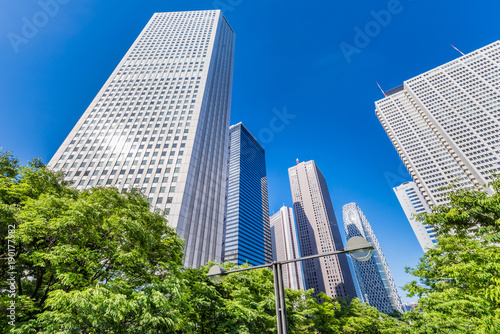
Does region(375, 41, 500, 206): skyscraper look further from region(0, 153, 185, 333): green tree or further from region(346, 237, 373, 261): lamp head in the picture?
region(0, 153, 185, 333): green tree

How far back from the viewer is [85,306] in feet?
24.5

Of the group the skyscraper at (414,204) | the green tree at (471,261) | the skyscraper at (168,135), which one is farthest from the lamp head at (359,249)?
the skyscraper at (414,204)

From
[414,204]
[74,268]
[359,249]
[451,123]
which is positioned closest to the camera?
[359,249]

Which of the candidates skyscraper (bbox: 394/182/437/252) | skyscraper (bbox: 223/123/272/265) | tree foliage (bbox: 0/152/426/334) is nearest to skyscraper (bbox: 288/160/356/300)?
skyscraper (bbox: 223/123/272/265)

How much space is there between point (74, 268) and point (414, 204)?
219971 millimetres

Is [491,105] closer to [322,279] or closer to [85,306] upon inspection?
[322,279]

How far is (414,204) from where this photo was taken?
174 m

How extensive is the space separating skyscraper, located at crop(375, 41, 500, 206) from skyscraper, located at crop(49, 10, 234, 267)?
102 meters

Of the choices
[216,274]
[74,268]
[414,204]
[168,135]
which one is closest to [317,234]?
[414,204]

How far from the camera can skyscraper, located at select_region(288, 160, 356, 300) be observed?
137 m

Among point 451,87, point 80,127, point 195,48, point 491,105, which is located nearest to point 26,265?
point 80,127

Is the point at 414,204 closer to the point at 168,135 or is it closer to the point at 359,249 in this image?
the point at 168,135

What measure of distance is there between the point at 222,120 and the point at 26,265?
65.4m

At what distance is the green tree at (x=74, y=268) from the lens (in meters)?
7.91
